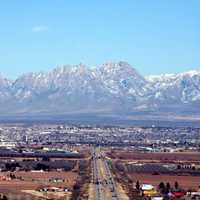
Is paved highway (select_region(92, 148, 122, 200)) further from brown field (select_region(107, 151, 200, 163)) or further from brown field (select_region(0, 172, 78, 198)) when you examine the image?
brown field (select_region(107, 151, 200, 163))

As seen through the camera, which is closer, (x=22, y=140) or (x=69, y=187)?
(x=69, y=187)

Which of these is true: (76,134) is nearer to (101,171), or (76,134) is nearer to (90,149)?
(90,149)

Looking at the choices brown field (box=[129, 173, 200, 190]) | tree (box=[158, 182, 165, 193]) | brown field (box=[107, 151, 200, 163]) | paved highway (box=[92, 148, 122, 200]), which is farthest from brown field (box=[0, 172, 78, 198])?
brown field (box=[107, 151, 200, 163])

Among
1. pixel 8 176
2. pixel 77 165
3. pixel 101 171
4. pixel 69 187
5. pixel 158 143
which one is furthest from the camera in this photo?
pixel 158 143

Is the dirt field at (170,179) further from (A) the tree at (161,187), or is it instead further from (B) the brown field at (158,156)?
(B) the brown field at (158,156)

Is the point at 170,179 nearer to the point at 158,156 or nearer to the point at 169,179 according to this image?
the point at 169,179

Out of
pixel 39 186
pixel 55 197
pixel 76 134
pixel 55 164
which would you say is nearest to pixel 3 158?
pixel 55 164

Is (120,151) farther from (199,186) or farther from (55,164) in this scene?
(199,186)

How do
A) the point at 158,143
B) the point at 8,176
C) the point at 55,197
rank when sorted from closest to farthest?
the point at 55,197
the point at 8,176
the point at 158,143

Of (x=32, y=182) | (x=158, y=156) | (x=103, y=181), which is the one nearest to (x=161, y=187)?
(x=103, y=181)
